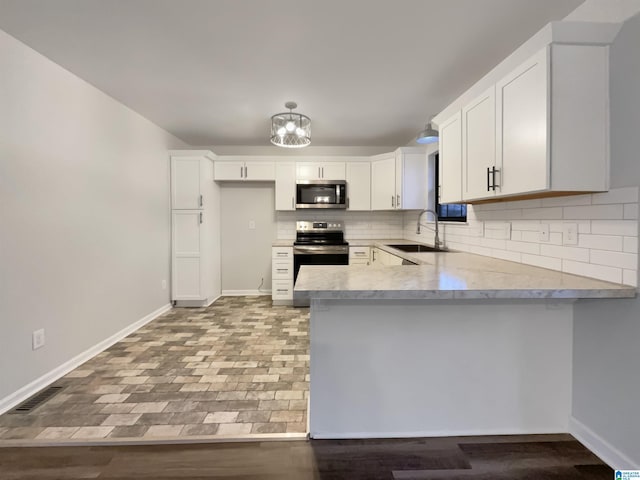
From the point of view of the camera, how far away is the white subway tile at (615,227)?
138 centimetres

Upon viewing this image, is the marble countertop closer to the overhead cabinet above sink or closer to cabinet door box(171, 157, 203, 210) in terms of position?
the overhead cabinet above sink

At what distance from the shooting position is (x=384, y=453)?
5.27 ft

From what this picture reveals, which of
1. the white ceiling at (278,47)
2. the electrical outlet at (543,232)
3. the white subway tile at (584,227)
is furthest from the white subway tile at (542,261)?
the white ceiling at (278,47)

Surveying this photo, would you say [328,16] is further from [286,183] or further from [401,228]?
[401,228]

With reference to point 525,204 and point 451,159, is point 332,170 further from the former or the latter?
point 525,204

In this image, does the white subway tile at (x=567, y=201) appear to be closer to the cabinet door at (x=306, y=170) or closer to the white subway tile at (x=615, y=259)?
the white subway tile at (x=615, y=259)

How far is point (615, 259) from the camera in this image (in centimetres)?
146

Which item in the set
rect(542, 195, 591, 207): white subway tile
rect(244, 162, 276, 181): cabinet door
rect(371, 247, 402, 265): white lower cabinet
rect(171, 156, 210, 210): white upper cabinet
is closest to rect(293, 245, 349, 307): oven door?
rect(371, 247, 402, 265): white lower cabinet

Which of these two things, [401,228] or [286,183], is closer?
[286,183]

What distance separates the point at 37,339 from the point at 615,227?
3469 millimetres

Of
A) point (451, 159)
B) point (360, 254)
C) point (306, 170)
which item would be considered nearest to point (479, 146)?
point (451, 159)

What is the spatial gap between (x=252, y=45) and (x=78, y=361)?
2.76m

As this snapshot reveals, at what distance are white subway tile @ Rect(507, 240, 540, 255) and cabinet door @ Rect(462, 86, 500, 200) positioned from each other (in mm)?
428

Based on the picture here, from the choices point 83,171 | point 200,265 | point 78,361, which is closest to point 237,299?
point 200,265
